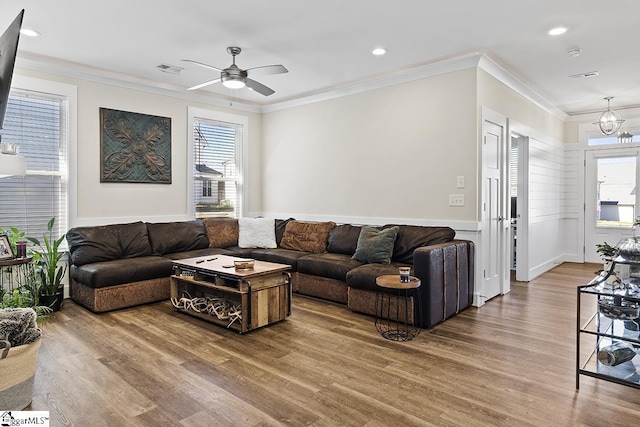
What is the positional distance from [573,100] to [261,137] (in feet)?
16.3

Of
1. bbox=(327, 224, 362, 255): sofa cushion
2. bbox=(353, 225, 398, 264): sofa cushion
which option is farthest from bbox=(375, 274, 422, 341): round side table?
bbox=(327, 224, 362, 255): sofa cushion

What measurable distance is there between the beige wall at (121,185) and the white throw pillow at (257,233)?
0.87 meters

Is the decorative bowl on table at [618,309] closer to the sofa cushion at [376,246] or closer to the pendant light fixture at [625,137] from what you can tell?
the sofa cushion at [376,246]

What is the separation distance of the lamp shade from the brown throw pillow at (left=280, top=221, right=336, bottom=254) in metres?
3.15

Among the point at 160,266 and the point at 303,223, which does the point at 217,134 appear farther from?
the point at 160,266

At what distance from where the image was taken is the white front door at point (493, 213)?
443 centimetres

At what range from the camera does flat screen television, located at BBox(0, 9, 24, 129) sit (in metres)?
2.18

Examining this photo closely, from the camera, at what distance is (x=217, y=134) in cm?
614

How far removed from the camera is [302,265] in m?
4.74

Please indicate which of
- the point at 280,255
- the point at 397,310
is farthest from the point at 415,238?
the point at 280,255

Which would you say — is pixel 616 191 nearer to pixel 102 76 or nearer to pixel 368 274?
pixel 368 274

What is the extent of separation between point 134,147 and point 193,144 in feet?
2.86

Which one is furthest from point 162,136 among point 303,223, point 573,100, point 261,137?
point 573,100

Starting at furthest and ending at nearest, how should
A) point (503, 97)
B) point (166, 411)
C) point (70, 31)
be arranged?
point (503, 97)
point (70, 31)
point (166, 411)
